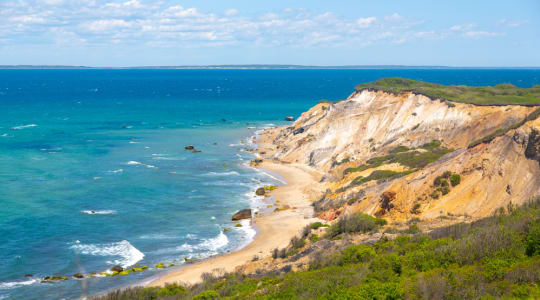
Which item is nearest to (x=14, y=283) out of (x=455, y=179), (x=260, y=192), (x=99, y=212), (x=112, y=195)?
(x=99, y=212)

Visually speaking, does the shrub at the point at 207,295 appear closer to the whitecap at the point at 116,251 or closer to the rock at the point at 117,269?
the rock at the point at 117,269

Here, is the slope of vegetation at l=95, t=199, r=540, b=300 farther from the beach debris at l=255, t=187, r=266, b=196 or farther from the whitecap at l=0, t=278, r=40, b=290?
the beach debris at l=255, t=187, r=266, b=196

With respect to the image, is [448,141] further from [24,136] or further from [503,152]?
[24,136]

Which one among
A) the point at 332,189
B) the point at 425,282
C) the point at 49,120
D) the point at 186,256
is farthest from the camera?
the point at 49,120

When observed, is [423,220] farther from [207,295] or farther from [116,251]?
[116,251]

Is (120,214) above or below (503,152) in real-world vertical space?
below

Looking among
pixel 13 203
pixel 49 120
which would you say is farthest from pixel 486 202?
pixel 49 120
